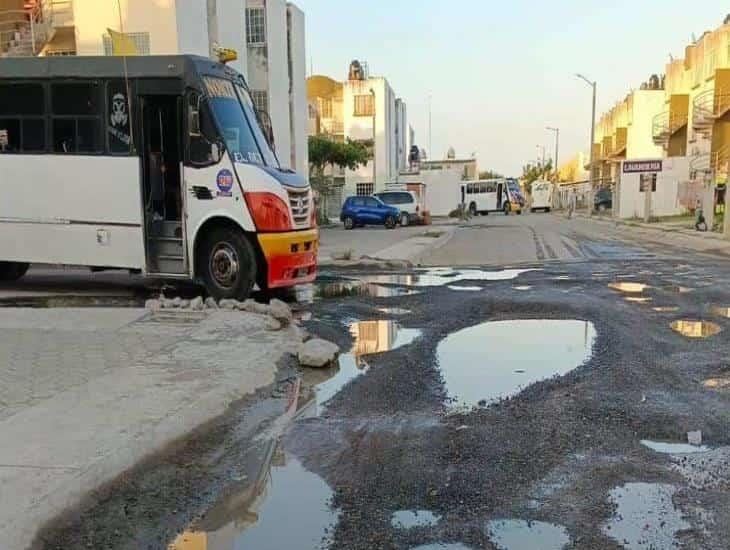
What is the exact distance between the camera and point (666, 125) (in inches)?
2203

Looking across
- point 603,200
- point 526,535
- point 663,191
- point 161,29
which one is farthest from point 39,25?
point 603,200

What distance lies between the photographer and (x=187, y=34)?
83.3 feet

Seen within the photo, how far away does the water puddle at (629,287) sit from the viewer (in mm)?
12125

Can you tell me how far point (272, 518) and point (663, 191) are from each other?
4736 centimetres

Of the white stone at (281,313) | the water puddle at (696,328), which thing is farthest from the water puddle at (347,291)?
the water puddle at (696,328)

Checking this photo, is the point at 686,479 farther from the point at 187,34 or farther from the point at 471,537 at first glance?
the point at 187,34

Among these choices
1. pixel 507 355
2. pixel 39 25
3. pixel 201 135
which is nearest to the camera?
pixel 507 355

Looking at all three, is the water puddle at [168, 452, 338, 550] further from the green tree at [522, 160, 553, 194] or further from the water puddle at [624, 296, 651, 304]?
the green tree at [522, 160, 553, 194]

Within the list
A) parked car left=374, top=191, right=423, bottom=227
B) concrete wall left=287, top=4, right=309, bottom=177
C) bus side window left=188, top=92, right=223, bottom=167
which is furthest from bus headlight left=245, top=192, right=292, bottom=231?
parked car left=374, top=191, right=423, bottom=227

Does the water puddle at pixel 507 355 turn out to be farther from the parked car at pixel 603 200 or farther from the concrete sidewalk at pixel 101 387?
the parked car at pixel 603 200

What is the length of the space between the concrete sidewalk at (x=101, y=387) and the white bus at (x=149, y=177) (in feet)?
5.21

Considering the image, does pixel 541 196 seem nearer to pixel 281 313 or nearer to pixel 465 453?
pixel 281 313

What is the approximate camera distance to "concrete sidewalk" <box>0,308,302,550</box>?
4.21 m

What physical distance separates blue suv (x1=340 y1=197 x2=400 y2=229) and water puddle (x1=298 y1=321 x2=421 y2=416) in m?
31.3
